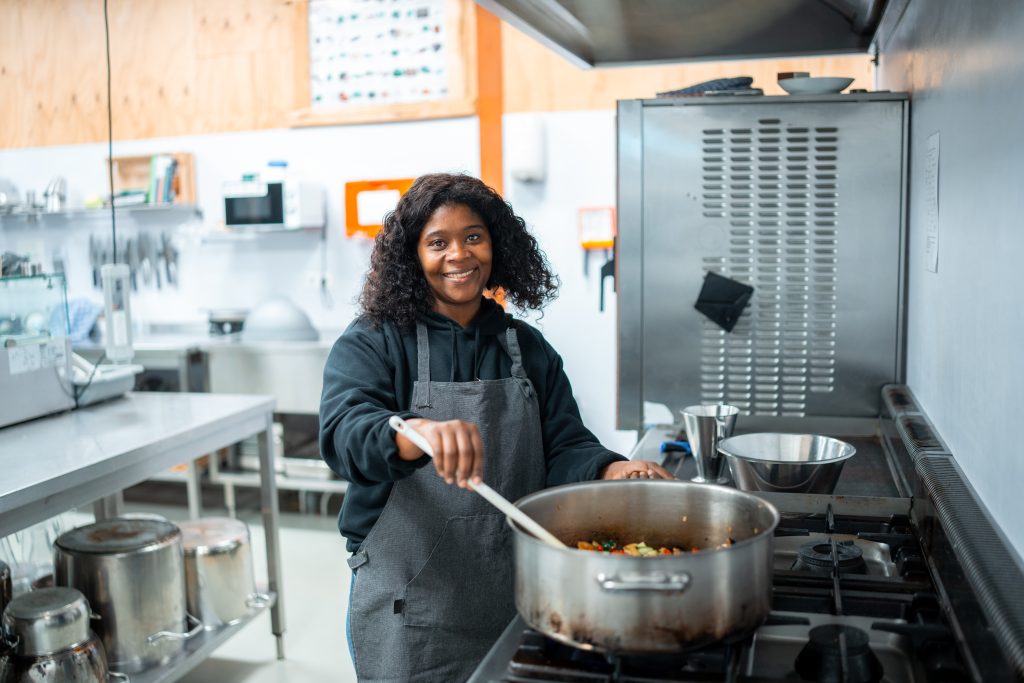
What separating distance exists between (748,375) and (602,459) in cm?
84

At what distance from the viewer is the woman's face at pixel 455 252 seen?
5.53 ft

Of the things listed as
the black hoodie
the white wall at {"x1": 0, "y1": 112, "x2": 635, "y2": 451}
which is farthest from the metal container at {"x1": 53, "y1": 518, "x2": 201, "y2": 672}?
the white wall at {"x1": 0, "y1": 112, "x2": 635, "y2": 451}

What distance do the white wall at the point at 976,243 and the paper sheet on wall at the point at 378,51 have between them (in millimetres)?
3511

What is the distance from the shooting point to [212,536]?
303 centimetres

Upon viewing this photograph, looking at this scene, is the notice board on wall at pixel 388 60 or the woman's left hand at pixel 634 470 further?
the notice board on wall at pixel 388 60

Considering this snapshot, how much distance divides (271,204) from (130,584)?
2.92 metres

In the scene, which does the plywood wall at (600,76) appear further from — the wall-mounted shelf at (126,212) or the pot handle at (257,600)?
the pot handle at (257,600)

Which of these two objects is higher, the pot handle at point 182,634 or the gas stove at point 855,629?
the gas stove at point 855,629

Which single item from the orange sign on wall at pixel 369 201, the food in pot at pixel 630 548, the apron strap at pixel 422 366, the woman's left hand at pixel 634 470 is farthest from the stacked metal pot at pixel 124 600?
the orange sign on wall at pixel 369 201

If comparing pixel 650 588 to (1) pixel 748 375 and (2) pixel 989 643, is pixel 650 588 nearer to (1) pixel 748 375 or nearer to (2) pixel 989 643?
(2) pixel 989 643

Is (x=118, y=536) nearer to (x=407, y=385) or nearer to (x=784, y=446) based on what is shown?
(x=407, y=385)

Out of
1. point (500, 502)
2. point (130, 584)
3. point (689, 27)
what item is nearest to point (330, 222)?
point (130, 584)

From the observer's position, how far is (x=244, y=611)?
3010 millimetres

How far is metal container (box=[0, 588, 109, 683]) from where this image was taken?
2188mm
